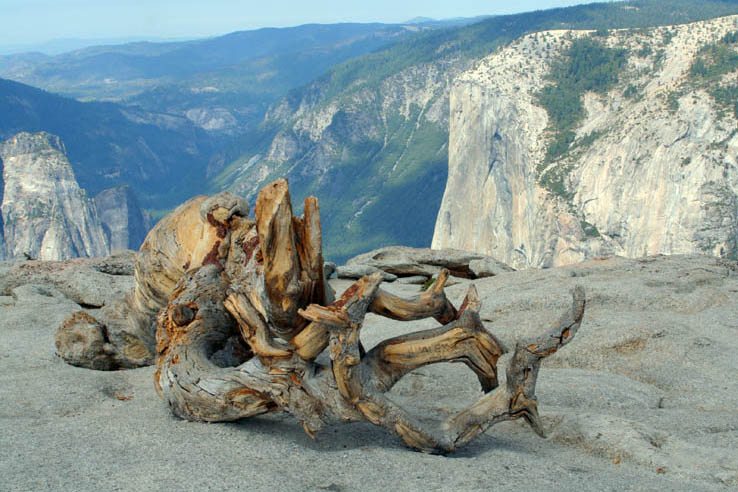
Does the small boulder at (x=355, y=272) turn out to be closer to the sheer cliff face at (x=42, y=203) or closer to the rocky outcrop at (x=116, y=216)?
the sheer cliff face at (x=42, y=203)

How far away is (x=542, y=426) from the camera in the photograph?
22.7 ft

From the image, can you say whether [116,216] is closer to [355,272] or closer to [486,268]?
[355,272]

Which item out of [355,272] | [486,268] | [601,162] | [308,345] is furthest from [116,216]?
[308,345]

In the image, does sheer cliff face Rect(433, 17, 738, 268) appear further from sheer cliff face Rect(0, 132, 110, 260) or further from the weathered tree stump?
sheer cliff face Rect(0, 132, 110, 260)

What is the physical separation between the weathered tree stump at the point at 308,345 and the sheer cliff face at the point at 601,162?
80667 millimetres

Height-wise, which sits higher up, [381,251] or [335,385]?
[335,385]

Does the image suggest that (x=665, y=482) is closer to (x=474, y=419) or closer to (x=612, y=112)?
(x=474, y=419)

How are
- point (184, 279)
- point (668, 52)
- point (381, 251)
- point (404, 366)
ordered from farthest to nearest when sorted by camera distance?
point (668, 52) → point (381, 251) → point (184, 279) → point (404, 366)

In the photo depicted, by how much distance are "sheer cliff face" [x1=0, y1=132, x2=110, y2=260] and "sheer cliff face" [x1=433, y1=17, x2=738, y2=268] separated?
92.8 metres

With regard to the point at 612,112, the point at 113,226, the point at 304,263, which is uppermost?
the point at 304,263

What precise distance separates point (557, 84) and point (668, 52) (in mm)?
20069

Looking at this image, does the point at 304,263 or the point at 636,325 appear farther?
the point at 636,325

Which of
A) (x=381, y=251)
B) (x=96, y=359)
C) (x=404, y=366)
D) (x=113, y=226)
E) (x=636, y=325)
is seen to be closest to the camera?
(x=404, y=366)

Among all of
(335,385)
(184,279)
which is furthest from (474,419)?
(184,279)
